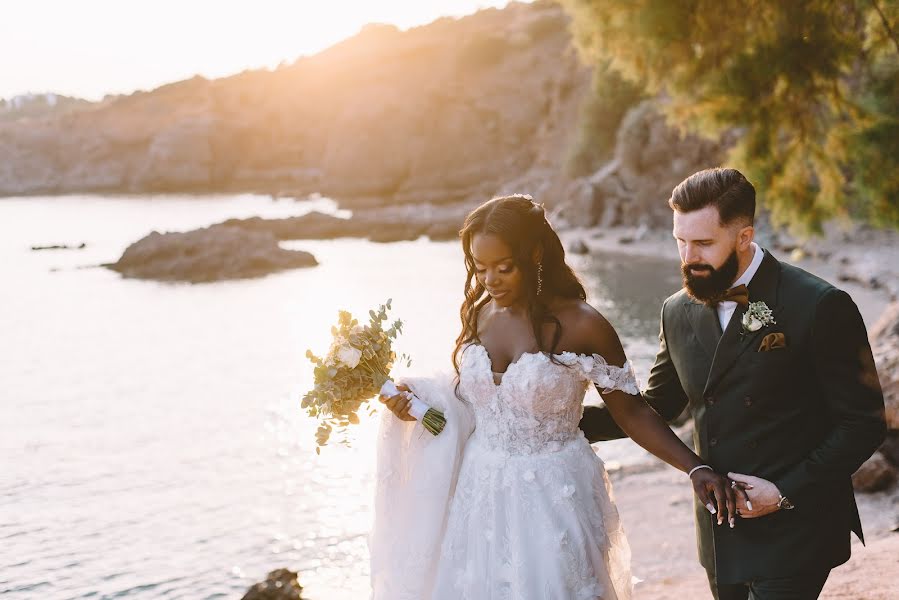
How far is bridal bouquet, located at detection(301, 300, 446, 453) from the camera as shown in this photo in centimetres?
319

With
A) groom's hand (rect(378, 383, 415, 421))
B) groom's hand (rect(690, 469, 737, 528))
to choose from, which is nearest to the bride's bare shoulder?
groom's hand (rect(690, 469, 737, 528))

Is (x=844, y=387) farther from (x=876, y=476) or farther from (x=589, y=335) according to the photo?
(x=876, y=476)

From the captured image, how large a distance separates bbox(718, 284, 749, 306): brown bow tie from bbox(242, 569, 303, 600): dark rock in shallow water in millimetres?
5990

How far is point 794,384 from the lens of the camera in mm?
2605

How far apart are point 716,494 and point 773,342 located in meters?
0.51

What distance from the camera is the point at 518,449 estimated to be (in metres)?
3.15

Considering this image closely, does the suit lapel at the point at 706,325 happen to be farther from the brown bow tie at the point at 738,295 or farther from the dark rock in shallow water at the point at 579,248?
the dark rock in shallow water at the point at 579,248

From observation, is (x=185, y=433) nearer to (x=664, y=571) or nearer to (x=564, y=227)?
(x=664, y=571)

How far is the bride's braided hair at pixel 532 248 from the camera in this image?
2.99 metres

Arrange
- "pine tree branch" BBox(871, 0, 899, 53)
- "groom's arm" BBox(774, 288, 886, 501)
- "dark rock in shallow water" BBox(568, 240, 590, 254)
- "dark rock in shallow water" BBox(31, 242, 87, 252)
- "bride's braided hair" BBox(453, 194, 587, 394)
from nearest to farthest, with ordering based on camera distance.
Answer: "groom's arm" BBox(774, 288, 886, 501) < "bride's braided hair" BBox(453, 194, 587, 394) < "pine tree branch" BBox(871, 0, 899, 53) < "dark rock in shallow water" BBox(568, 240, 590, 254) < "dark rock in shallow water" BBox(31, 242, 87, 252)

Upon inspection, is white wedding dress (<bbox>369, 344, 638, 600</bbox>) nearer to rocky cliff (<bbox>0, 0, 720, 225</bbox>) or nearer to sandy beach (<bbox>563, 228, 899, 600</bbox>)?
sandy beach (<bbox>563, 228, 899, 600</bbox>)

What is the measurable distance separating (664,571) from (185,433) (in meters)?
12.2

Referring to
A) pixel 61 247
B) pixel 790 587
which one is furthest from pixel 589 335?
pixel 61 247

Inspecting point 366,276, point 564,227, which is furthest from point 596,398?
point 564,227
